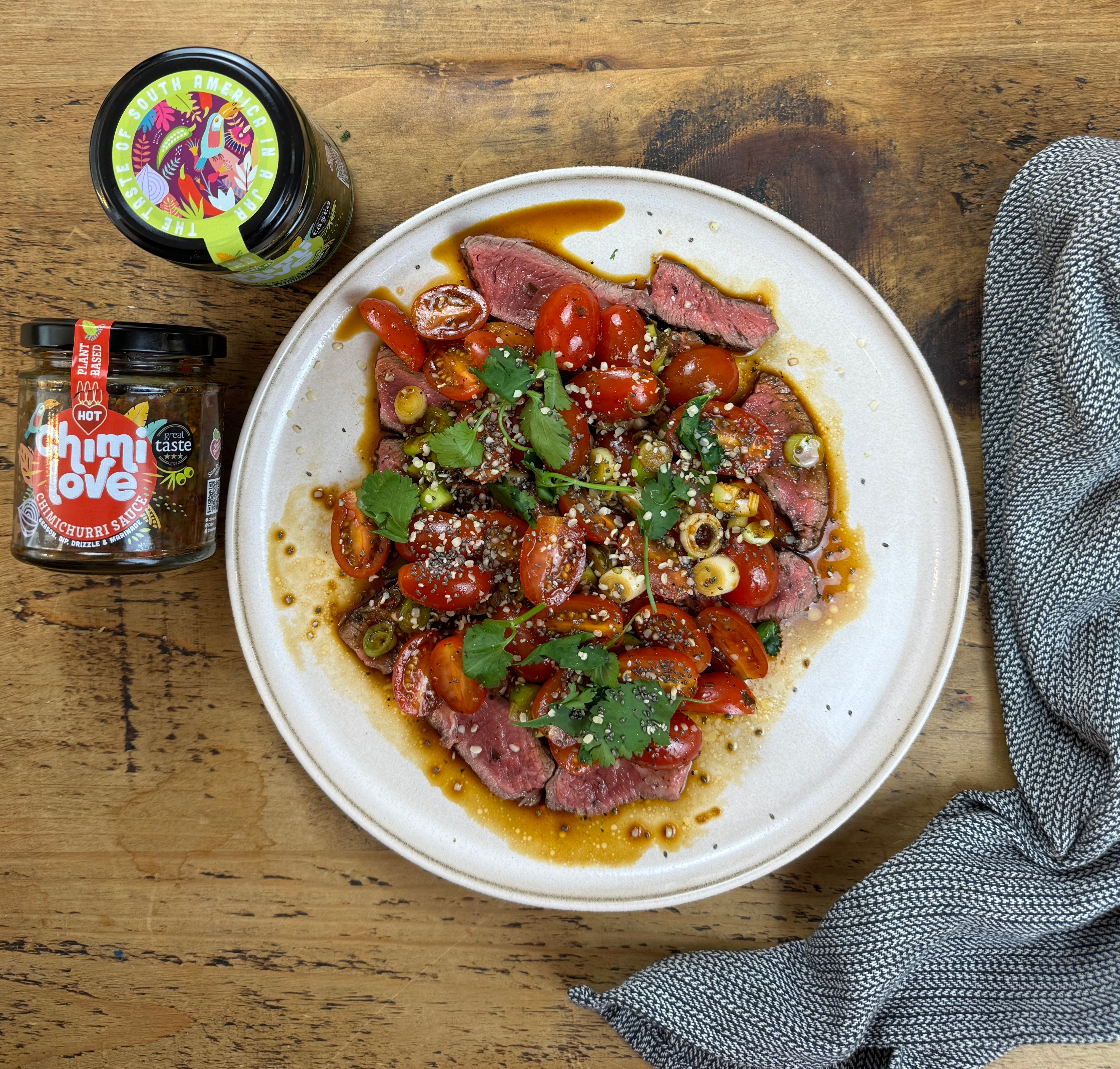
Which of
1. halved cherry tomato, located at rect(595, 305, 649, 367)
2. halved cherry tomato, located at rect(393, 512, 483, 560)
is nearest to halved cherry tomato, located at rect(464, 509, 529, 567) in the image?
halved cherry tomato, located at rect(393, 512, 483, 560)

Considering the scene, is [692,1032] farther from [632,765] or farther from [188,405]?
[188,405]

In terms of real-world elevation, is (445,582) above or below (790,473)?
below

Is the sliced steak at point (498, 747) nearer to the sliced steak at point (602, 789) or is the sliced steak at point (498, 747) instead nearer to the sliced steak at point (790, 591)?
the sliced steak at point (602, 789)

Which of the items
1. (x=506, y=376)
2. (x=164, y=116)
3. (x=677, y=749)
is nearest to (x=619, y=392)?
(x=506, y=376)

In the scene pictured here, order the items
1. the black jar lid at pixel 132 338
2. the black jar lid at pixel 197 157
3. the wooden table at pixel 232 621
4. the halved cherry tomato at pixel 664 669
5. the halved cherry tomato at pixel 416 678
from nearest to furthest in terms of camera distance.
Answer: the black jar lid at pixel 197 157, the black jar lid at pixel 132 338, the halved cherry tomato at pixel 664 669, the halved cherry tomato at pixel 416 678, the wooden table at pixel 232 621

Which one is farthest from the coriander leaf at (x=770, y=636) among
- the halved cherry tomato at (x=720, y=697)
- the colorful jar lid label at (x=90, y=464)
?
the colorful jar lid label at (x=90, y=464)

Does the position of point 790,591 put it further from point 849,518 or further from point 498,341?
point 498,341

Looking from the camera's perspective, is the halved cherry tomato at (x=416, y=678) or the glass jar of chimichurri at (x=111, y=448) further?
the halved cherry tomato at (x=416, y=678)
